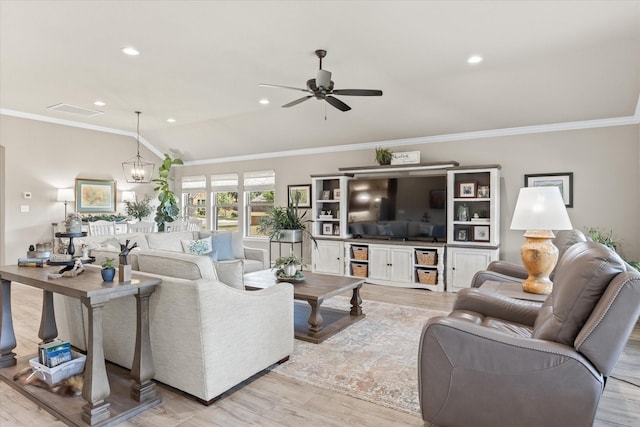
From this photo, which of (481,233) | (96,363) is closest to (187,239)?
(96,363)

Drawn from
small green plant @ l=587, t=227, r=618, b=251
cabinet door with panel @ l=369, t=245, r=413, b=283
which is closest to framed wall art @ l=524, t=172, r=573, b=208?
small green plant @ l=587, t=227, r=618, b=251

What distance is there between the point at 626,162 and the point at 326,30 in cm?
433

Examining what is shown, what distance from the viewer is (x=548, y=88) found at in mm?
4527

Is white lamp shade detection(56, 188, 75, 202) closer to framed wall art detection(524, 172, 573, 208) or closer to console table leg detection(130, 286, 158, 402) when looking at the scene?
console table leg detection(130, 286, 158, 402)

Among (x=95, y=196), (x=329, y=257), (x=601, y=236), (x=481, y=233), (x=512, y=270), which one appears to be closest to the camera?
(x=512, y=270)

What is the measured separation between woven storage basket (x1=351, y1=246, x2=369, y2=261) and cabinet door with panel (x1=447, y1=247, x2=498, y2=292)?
4.45 ft

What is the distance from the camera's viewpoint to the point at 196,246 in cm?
511

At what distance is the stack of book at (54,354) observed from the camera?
2600 millimetres

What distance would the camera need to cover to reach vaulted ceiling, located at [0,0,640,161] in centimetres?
306

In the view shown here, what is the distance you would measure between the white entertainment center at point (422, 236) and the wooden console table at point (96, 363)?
13.6ft

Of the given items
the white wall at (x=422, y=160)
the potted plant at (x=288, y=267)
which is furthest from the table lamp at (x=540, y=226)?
the white wall at (x=422, y=160)

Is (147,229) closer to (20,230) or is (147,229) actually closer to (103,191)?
(103,191)

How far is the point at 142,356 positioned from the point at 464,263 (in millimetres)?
4545

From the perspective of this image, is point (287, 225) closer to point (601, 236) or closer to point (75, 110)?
point (75, 110)
